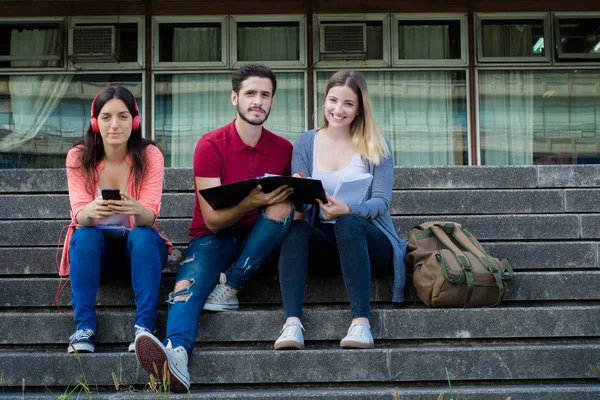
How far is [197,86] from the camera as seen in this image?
991 cm

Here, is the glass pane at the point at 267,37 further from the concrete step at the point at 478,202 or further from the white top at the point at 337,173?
the white top at the point at 337,173

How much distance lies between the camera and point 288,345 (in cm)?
383

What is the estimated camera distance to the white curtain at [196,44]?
32.1 feet

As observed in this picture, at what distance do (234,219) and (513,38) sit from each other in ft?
22.1

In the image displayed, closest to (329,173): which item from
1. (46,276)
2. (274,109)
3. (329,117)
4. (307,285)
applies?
(329,117)

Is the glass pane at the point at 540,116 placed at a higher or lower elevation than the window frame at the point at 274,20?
lower

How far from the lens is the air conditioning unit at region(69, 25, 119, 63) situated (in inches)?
378

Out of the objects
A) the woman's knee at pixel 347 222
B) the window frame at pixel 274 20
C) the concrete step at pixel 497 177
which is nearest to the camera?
the woman's knee at pixel 347 222

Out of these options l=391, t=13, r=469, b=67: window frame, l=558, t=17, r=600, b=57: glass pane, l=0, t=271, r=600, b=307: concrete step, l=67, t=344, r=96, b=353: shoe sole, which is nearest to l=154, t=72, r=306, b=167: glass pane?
l=391, t=13, r=469, b=67: window frame

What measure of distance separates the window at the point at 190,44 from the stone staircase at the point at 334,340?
197 inches

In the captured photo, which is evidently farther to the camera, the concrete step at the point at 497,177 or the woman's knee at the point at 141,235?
the concrete step at the point at 497,177

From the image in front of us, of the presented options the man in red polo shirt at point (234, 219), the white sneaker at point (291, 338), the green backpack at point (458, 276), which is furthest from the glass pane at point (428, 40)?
the white sneaker at point (291, 338)

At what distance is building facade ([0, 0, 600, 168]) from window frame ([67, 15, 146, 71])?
16mm

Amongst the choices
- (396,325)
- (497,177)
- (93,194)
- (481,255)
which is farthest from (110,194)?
(497,177)
